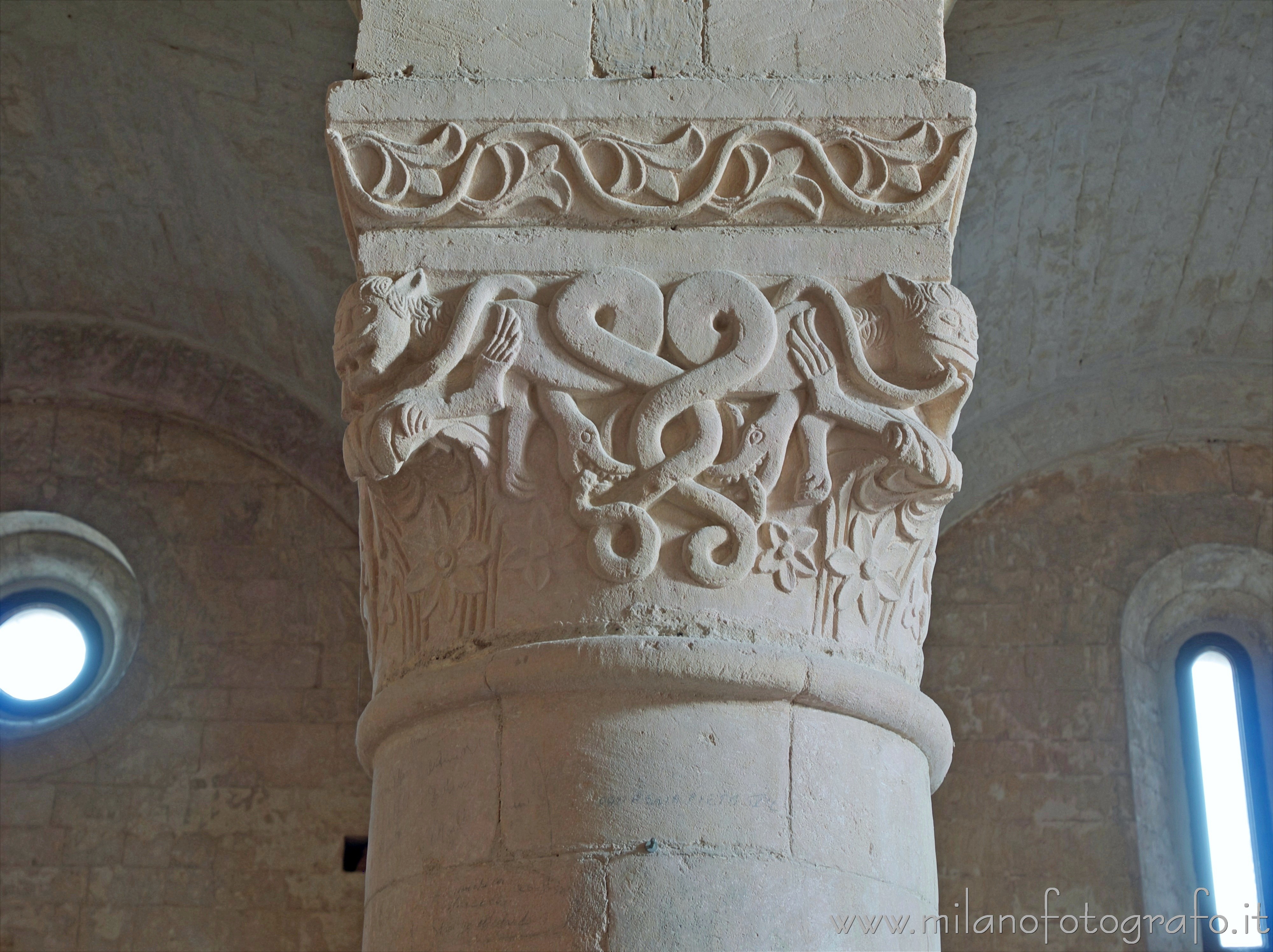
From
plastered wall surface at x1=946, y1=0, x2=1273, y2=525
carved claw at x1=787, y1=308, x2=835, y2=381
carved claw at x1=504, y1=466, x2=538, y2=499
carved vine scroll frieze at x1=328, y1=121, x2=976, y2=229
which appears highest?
plastered wall surface at x1=946, y1=0, x2=1273, y2=525

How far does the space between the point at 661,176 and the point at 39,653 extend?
4490 mm

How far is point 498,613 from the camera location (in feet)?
6.53

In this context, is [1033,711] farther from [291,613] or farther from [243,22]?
[243,22]

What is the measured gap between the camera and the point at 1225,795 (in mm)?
5508

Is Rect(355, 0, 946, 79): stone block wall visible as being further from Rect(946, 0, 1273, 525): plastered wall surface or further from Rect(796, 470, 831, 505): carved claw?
Rect(946, 0, 1273, 525): plastered wall surface

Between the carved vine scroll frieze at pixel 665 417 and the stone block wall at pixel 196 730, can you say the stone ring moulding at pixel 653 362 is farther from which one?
the stone block wall at pixel 196 730

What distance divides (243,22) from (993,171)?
266 centimetres

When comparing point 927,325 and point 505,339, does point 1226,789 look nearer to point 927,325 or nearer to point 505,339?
point 927,325

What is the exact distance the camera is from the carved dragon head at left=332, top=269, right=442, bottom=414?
6.81 feet

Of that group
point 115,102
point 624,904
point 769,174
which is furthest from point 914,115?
point 115,102

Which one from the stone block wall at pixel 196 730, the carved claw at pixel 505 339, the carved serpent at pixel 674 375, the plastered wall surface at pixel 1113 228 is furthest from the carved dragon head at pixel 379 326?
the stone block wall at pixel 196 730

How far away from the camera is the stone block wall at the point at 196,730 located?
5.00 m

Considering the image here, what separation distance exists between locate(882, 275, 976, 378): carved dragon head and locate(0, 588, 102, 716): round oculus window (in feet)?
14.6

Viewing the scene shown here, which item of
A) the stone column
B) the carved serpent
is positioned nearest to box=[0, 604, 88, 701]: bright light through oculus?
the stone column
